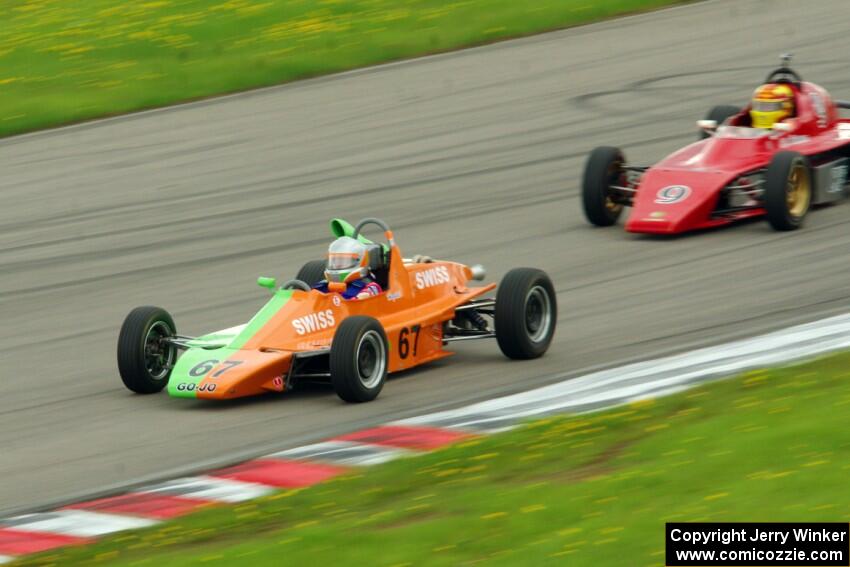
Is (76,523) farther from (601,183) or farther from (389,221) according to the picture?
(389,221)

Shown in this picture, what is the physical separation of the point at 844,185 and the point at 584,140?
15.1 ft

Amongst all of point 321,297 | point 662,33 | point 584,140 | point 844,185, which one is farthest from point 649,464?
point 662,33

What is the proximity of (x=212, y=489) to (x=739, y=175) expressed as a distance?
8.26 meters

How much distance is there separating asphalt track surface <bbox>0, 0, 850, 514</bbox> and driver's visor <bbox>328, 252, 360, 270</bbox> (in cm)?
94

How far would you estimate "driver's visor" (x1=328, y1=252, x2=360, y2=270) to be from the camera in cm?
1170

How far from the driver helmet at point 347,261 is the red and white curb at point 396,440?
1.46 meters

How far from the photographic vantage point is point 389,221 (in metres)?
17.9

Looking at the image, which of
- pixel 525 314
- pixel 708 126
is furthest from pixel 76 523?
pixel 708 126

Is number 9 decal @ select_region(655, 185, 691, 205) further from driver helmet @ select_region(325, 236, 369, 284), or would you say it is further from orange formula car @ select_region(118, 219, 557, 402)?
driver helmet @ select_region(325, 236, 369, 284)

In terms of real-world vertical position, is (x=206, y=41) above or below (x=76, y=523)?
above

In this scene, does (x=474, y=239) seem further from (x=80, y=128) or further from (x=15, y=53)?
(x=15, y=53)

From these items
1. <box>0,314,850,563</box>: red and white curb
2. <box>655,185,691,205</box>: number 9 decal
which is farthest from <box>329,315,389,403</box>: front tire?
<box>655,185,691,205</box>: number 9 decal

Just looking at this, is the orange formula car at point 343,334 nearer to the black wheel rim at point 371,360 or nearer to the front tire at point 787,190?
the black wheel rim at point 371,360

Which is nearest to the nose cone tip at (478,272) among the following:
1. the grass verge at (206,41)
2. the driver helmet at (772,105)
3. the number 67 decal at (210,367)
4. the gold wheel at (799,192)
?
the number 67 decal at (210,367)
